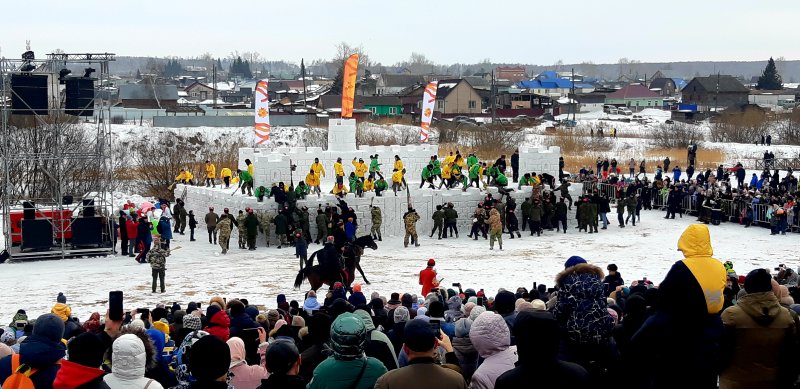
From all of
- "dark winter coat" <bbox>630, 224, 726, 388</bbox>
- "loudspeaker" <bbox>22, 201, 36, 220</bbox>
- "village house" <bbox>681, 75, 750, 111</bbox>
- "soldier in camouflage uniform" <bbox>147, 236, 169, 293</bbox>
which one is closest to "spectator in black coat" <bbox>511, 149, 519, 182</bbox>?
"loudspeaker" <bbox>22, 201, 36, 220</bbox>

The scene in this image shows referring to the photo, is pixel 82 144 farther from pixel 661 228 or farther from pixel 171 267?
pixel 661 228

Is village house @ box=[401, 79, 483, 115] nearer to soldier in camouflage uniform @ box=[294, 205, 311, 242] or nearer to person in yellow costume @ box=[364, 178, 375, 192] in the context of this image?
person in yellow costume @ box=[364, 178, 375, 192]

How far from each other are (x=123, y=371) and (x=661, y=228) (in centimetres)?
2322

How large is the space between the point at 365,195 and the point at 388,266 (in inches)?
181

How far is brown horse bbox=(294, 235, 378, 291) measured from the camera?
1653 cm

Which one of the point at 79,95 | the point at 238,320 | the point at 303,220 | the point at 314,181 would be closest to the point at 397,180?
the point at 314,181

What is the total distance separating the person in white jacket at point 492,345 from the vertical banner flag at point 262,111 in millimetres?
25293

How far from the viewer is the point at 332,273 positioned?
16.6 meters

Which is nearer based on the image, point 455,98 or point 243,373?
point 243,373

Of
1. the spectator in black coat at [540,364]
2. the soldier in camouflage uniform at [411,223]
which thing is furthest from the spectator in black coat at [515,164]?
the spectator in black coat at [540,364]

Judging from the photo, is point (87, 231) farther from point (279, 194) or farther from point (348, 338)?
point (348, 338)

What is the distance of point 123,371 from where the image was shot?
5434mm

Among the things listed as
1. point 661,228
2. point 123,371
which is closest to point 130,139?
point 661,228

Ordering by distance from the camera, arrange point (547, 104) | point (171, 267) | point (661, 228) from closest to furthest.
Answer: point (171, 267) < point (661, 228) < point (547, 104)
